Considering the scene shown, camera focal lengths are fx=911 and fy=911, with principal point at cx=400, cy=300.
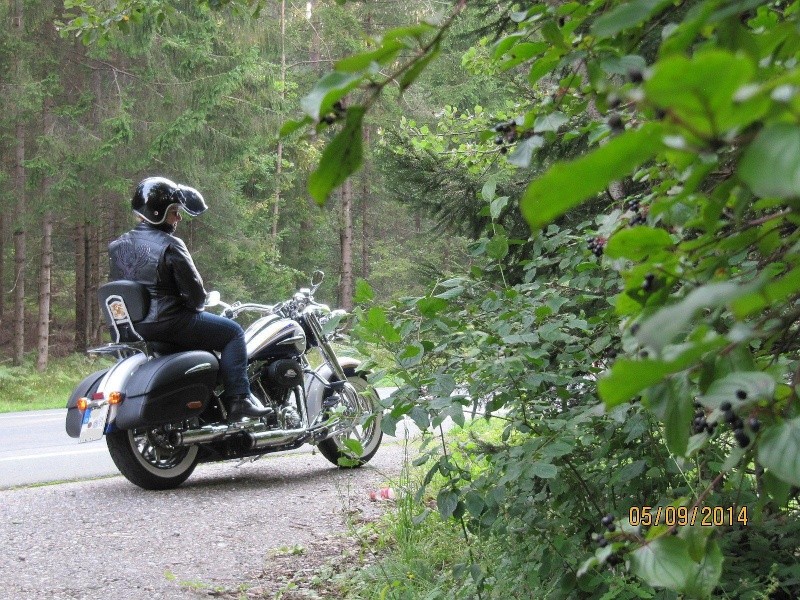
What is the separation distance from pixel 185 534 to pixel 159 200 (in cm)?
206

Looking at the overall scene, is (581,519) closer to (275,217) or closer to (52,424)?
(52,424)

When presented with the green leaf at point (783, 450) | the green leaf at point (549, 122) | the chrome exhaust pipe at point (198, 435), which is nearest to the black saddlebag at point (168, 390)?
the chrome exhaust pipe at point (198, 435)

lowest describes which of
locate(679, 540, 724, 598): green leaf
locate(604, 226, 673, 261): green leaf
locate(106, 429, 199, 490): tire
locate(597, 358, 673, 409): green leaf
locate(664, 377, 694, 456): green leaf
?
locate(106, 429, 199, 490): tire

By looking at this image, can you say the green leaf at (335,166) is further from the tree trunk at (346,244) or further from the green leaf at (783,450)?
the tree trunk at (346,244)

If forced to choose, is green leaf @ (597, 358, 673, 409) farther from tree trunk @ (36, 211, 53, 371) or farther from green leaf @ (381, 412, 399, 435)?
tree trunk @ (36, 211, 53, 371)

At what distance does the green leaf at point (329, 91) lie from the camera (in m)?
0.79

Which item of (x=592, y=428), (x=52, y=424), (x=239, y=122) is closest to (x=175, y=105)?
(x=239, y=122)

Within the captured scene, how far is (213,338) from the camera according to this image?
564 centimetres

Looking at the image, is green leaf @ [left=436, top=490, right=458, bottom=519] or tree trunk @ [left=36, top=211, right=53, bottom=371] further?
tree trunk @ [left=36, top=211, right=53, bottom=371]

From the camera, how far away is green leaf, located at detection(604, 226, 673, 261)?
2.98 feet

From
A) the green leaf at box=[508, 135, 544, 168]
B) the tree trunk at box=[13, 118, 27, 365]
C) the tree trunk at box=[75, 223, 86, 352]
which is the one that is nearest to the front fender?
the green leaf at box=[508, 135, 544, 168]

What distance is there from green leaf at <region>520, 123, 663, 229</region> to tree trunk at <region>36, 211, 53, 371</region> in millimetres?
19455

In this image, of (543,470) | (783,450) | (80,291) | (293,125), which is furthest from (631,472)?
(80,291)
